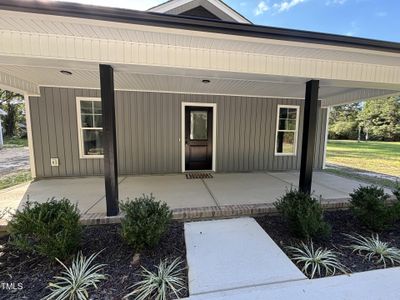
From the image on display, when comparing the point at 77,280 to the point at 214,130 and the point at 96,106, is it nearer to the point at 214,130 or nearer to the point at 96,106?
the point at 96,106

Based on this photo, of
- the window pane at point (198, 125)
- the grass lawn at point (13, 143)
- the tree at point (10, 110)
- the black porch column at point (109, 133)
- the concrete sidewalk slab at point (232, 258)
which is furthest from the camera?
the tree at point (10, 110)

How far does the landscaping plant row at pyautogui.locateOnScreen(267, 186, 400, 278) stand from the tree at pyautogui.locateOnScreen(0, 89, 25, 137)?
24650 millimetres

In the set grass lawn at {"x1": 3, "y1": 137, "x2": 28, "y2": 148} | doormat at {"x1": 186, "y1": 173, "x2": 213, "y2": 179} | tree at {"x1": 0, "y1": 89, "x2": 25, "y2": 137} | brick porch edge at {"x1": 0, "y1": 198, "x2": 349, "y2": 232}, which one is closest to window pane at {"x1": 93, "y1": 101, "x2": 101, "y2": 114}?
doormat at {"x1": 186, "y1": 173, "x2": 213, "y2": 179}

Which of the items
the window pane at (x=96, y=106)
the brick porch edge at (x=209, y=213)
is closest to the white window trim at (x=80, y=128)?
the window pane at (x=96, y=106)

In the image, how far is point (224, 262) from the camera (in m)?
2.21

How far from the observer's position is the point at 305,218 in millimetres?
2551

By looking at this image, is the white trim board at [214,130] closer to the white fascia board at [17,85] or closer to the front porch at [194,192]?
the front porch at [194,192]

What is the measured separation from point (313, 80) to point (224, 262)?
10.00 feet

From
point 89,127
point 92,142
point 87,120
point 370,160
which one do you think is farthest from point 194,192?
point 370,160

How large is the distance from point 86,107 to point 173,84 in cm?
253

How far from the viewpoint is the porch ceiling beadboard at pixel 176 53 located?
2.36 m

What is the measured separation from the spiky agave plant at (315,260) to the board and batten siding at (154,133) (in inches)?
153

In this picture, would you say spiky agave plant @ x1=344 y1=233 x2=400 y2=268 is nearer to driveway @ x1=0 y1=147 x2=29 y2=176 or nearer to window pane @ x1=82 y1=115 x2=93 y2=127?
window pane @ x1=82 y1=115 x2=93 y2=127

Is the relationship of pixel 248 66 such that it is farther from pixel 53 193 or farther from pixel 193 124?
pixel 53 193
